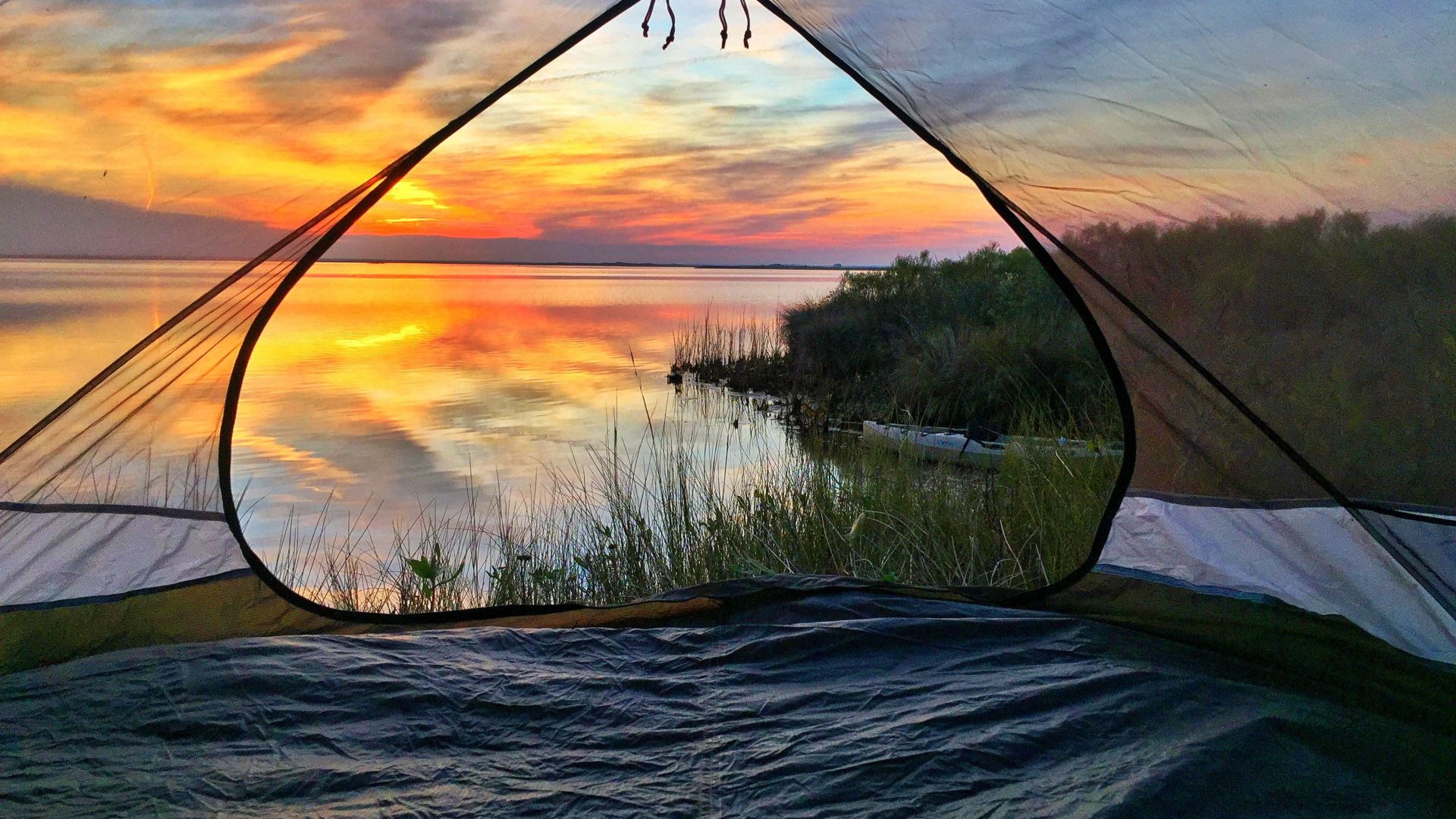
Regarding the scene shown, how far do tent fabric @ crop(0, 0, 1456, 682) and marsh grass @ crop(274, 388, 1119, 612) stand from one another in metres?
0.92

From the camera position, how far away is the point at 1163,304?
6.26 ft

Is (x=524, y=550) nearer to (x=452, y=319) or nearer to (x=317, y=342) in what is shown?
(x=317, y=342)

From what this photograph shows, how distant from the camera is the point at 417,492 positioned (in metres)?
5.34

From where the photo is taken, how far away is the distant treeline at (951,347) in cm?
670

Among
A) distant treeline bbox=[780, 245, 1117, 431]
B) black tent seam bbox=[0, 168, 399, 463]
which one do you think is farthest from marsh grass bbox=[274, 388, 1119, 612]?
black tent seam bbox=[0, 168, 399, 463]

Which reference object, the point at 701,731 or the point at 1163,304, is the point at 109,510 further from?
the point at 1163,304

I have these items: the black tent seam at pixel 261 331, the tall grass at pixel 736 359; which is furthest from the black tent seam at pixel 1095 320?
the tall grass at pixel 736 359

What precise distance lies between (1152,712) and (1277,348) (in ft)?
2.43

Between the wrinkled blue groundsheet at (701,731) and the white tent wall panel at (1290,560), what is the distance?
25 centimetres

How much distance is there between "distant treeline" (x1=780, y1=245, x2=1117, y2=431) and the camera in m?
6.70

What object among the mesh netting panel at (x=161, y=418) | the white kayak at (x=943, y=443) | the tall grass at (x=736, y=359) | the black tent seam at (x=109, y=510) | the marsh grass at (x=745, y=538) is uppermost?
the tall grass at (x=736, y=359)

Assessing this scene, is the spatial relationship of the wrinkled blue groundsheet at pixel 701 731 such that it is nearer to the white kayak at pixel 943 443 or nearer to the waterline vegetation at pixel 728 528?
the waterline vegetation at pixel 728 528

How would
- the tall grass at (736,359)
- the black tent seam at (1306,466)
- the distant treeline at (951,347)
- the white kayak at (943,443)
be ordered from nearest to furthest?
1. the black tent seam at (1306,466)
2. the white kayak at (943,443)
3. the distant treeline at (951,347)
4. the tall grass at (736,359)

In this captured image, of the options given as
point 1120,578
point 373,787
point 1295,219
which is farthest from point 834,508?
point 373,787
